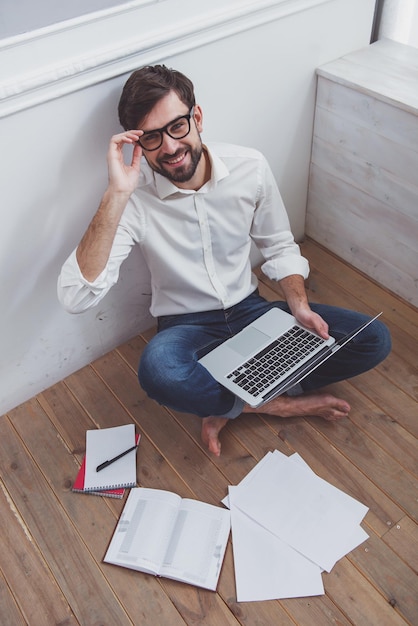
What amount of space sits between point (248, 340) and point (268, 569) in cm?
58

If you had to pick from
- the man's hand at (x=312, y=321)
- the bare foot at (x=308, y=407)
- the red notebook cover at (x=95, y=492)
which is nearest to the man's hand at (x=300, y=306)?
the man's hand at (x=312, y=321)

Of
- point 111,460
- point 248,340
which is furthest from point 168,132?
point 111,460

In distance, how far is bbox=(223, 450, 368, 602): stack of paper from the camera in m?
1.40

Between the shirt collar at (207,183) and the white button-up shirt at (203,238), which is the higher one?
the shirt collar at (207,183)

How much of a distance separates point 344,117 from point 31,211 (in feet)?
3.34

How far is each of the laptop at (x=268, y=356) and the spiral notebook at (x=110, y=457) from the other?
352 millimetres

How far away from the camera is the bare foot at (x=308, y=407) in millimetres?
1677

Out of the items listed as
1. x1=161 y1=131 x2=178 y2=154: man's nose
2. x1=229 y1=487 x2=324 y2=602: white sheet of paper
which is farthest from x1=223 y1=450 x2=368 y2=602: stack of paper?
x1=161 y1=131 x2=178 y2=154: man's nose

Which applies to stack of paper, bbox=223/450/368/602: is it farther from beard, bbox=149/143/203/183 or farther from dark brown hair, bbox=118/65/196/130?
dark brown hair, bbox=118/65/196/130

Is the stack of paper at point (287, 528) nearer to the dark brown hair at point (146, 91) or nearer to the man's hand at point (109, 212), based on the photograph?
the man's hand at point (109, 212)

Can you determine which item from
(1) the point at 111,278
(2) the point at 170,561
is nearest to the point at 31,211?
(1) the point at 111,278

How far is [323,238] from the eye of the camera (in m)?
2.21

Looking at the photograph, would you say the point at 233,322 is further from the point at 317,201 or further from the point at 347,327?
the point at 317,201

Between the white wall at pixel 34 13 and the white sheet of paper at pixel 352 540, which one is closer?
the white wall at pixel 34 13
